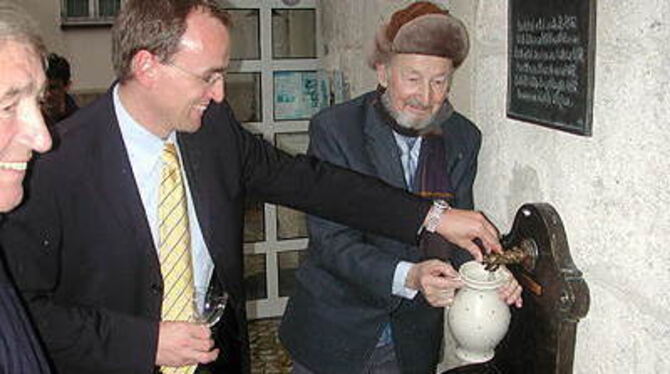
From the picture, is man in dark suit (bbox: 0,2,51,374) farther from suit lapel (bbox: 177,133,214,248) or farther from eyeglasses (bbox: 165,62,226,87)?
suit lapel (bbox: 177,133,214,248)

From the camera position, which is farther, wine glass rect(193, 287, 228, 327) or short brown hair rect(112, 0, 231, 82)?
wine glass rect(193, 287, 228, 327)

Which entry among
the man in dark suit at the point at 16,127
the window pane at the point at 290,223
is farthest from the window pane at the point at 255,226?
the man in dark suit at the point at 16,127

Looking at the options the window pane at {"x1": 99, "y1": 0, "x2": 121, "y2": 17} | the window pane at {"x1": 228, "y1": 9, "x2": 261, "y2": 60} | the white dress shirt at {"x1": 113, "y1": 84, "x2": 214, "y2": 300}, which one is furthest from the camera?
the window pane at {"x1": 99, "y1": 0, "x2": 121, "y2": 17}

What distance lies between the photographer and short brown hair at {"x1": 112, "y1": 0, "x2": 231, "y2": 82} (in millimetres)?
1637

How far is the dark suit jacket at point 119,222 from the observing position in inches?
61.5

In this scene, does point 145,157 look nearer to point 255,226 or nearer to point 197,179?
point 197,179

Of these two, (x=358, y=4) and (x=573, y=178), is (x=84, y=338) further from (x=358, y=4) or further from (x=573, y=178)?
(x=358, y=4)

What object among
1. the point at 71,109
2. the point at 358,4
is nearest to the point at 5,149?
the point at 358,4

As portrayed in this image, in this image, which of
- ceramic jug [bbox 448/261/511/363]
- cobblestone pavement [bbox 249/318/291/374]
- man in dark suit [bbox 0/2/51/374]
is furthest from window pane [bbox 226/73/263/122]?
man in dark suit [bbox 0/2/51/374]

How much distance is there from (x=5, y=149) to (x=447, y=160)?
3.55 ft

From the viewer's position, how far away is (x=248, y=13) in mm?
4344

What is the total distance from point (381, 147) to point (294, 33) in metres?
2.74

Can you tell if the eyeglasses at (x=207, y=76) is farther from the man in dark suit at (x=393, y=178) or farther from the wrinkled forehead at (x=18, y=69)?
the wrinkled forehead at (x=18, y=69)

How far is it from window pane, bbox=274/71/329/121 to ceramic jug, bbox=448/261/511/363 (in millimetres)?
2965
